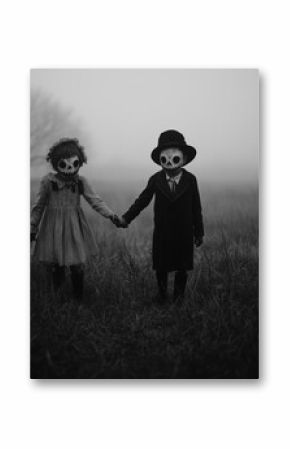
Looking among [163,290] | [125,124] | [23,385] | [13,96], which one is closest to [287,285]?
[163,290]

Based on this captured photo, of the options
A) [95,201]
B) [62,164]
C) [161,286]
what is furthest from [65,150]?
[161,286]

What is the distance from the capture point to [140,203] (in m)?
2.50

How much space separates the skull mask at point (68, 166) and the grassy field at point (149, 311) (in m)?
0.19

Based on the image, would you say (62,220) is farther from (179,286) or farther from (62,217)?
(179,286)

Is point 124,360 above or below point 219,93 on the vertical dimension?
below

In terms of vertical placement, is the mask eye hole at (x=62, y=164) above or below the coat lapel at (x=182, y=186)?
above

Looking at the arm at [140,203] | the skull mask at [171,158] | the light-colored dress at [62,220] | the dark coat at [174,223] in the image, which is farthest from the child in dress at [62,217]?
the skull mask at [171,158]

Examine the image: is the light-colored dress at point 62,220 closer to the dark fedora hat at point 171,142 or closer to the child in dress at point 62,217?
the child in dress at point 62,217

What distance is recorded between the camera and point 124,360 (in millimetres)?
2344

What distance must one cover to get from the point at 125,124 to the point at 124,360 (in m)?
1.25

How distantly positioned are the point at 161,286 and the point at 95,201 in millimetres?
580

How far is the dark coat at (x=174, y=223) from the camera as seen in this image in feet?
8.10
